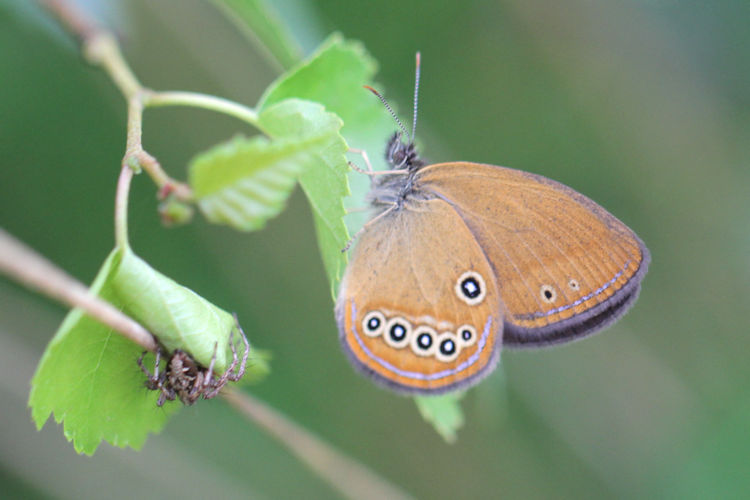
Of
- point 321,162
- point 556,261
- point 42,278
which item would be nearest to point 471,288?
point 556,261

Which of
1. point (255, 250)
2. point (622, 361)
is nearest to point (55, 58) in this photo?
point (255, 250)

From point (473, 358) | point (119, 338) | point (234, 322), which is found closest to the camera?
point (119, 338)

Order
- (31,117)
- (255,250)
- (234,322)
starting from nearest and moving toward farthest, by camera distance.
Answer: (234,322) → (31,117) → (255,250)

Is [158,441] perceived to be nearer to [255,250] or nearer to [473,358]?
[255,250]

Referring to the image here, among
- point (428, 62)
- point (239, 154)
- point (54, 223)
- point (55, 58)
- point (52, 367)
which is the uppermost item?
point (428, 62)

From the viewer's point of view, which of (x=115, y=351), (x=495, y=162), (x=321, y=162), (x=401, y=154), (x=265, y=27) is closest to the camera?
(x=115, y=351)

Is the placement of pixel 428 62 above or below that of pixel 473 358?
above

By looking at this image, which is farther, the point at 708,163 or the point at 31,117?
the point at 708,163

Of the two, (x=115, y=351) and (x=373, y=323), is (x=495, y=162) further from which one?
(x=115, y=351)

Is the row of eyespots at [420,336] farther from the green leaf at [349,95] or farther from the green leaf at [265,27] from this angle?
the green leaf at [265,27]
